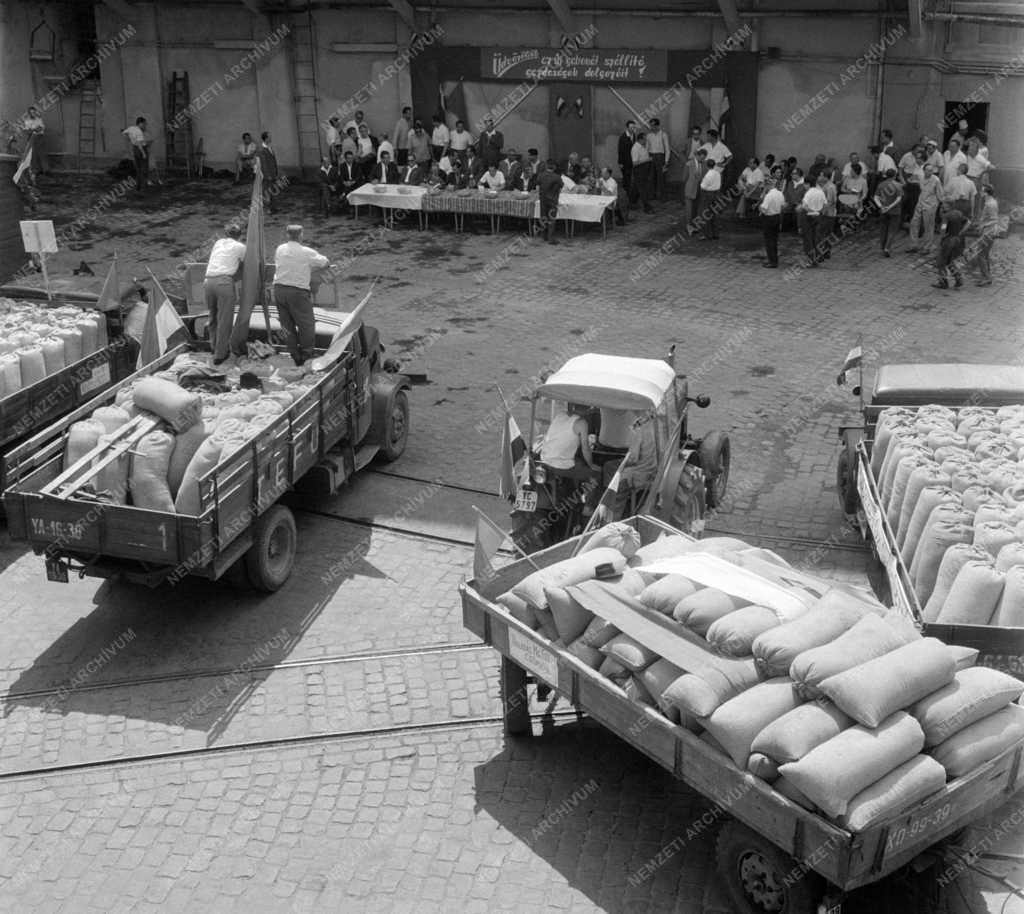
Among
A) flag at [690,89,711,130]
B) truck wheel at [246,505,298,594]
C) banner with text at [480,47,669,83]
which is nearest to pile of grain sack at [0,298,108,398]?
truck wheel at [246,505,298,594]

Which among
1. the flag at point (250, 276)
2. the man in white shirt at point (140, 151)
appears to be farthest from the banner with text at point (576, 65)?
the flag at point (250, 276)

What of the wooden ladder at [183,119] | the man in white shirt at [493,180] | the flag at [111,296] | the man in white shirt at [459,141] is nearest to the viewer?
the flag at [111,296]

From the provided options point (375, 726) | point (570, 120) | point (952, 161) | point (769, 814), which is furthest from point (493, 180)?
point (769, 814)

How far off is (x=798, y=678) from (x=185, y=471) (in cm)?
576

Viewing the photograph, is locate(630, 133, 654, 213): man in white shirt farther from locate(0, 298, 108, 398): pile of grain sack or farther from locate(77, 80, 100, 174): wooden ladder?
locate(0, 298, 108, 398): pile of grain sack

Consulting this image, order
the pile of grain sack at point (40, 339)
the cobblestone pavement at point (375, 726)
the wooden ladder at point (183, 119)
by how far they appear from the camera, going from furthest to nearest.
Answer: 1. the wooden ladder at point (183, 119)
2. the pile of grain sack at point (40, 339)
3. the cobblestone pavement at point (375, 726)

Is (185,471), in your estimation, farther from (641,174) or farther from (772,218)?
(641,174)

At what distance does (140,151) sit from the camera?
28.1 metres

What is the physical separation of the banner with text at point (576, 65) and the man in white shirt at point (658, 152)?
40.6 inches

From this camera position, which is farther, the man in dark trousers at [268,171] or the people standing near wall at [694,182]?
the man in dark trousers at [268,171]

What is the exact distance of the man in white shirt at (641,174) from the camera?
83.4ft

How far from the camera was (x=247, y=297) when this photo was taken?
13508 mm

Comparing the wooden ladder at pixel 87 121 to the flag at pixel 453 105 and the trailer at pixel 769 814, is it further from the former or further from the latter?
the trailer at pixel 769 814

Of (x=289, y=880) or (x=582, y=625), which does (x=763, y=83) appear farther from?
(x=289, y=880)
